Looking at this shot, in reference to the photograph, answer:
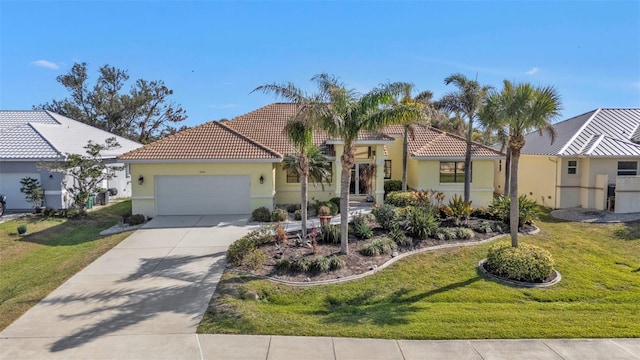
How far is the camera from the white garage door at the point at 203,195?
746 inches

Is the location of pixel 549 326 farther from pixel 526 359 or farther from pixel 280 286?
pixel 280 286

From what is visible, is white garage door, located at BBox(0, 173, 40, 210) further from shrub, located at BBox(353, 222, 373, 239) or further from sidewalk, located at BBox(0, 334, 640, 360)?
shrub, located at BBox(353, 222, 373, 239)

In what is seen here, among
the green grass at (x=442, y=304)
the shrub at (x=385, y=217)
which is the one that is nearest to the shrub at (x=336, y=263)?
the green grass at (x=442, y=304)

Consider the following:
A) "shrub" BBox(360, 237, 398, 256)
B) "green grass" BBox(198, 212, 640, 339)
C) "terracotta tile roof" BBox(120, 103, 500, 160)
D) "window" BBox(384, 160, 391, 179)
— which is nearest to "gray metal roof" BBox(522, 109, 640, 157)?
"terracotta tile roof" BBox(120, 103, 500, 160)

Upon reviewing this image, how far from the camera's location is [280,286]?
9.69 m

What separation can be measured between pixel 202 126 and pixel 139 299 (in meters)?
14.2

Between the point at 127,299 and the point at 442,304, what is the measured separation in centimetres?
729

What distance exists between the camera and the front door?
2400cm

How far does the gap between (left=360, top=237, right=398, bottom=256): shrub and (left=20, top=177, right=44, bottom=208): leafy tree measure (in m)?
17.5

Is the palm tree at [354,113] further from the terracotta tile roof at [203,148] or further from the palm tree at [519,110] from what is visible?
the terracotta tile roof at [203,148]

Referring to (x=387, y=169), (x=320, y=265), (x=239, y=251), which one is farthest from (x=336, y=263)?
(x=387, y=169)

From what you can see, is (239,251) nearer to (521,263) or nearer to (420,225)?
(420,225)

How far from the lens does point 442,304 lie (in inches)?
355

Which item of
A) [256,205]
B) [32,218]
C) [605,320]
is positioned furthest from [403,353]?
[32,218]
